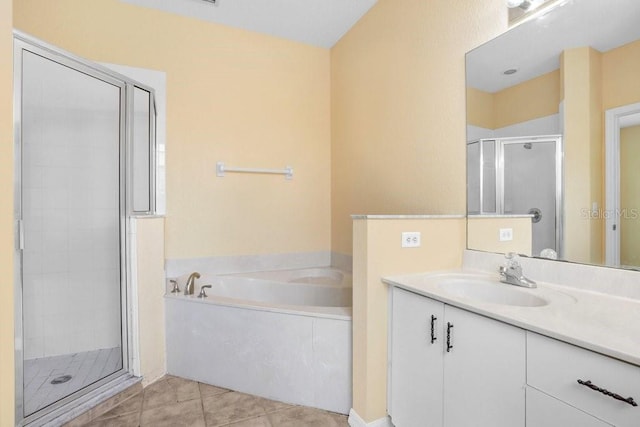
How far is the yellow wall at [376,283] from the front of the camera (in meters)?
1.48

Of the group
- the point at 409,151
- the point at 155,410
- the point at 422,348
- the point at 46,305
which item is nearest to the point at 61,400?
the point at 155,410

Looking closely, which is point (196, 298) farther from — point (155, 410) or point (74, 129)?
point (74, 129)

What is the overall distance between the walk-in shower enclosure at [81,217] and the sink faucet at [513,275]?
6.73ft

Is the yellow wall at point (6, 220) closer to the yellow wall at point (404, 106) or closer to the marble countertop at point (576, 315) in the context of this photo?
the marble countertop at point (576, 315)

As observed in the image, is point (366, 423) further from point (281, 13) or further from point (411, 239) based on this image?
point (281, 13)

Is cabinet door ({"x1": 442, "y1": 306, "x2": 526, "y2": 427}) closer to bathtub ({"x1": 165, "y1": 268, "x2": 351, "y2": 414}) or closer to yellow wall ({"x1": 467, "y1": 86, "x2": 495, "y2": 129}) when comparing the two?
bathtub ({"x1": 165, "y1": 268, "x2": 351, "y2": 414})

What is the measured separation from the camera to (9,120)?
3.82 ft

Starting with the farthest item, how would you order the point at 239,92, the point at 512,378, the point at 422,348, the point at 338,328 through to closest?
the point at 239,92 < the point at 338,328 < the point at 422,348 < the point at 512,378

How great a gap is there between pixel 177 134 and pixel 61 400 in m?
1.82

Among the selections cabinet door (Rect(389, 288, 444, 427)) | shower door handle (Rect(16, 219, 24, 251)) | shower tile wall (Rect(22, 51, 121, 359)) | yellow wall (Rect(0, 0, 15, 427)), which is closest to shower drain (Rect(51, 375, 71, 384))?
shower tile wall (Rect(22, 51, 121, 359))

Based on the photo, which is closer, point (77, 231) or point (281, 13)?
point (77, 231)

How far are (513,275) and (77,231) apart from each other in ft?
8.27

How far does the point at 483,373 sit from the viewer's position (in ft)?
3.43

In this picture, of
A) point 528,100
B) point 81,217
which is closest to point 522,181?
point 528,100
